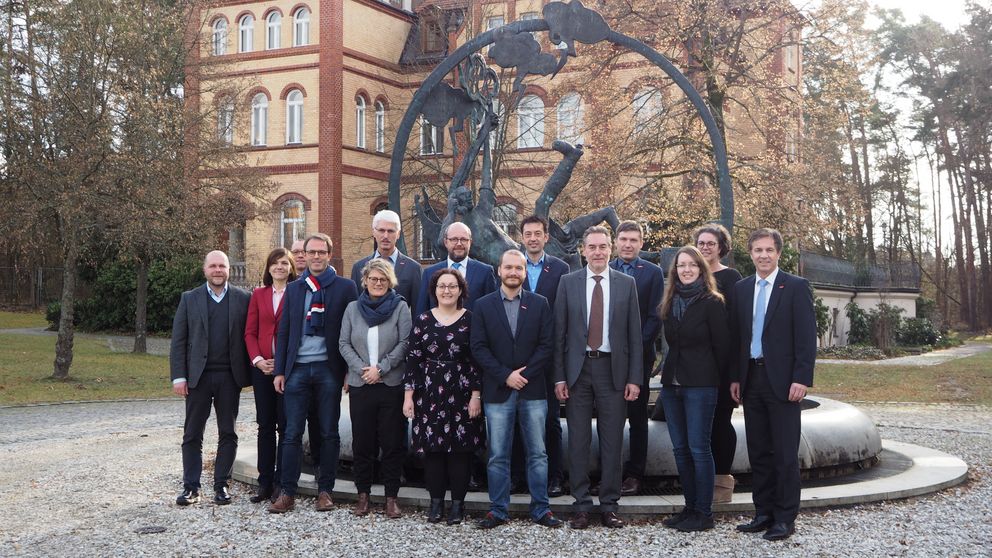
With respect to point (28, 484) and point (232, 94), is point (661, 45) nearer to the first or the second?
point (232, 94)

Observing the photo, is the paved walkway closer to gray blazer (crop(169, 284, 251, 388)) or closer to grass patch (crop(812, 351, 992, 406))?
grass patch (crop(812, 351, 992, 406))

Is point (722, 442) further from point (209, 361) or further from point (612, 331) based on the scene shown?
point (209, 361)

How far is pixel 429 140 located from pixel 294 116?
5.82 m

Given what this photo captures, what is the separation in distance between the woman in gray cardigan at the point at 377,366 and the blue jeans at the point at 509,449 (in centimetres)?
70

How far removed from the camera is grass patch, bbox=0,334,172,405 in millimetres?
16359

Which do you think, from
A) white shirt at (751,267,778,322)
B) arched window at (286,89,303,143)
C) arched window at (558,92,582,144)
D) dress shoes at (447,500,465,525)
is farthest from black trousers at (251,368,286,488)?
arched window at (286,89,303,143)

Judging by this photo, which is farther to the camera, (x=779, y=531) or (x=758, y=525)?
(x=758, y=525)

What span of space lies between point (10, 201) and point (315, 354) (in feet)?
43.0

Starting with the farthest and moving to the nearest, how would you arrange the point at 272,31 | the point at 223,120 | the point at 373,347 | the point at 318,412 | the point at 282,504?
1. the point at 272,31
2. the point at 223,120
3. the point at 318,412
4. the point at 282,504
5. the point at 373,347

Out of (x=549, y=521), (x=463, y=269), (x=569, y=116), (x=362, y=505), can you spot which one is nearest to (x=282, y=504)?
(x=362, y=505)

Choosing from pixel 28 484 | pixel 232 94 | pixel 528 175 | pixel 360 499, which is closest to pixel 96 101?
pixel 232 94

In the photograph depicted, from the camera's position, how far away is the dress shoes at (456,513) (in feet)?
21.5

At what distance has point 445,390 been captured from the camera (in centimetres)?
655

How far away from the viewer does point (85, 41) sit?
17.1 m
